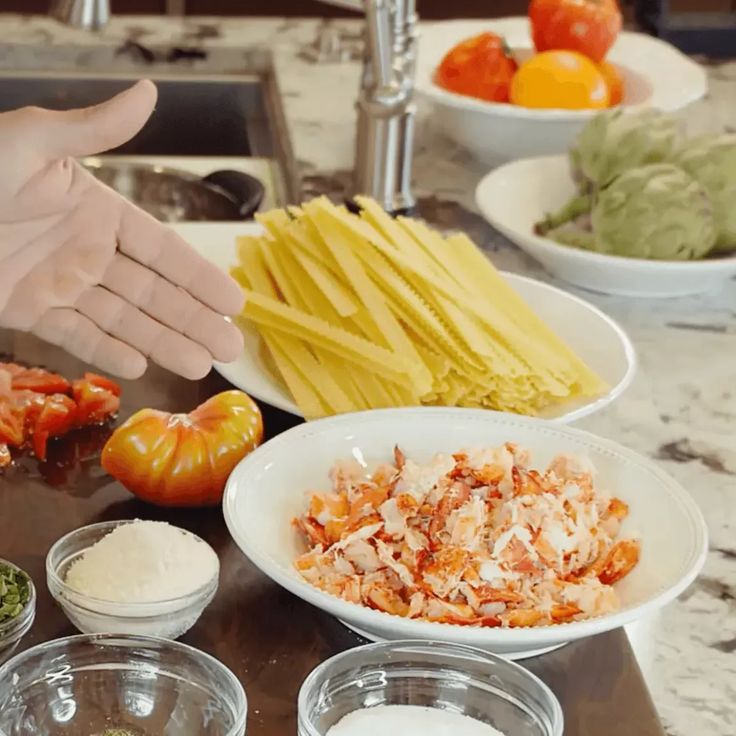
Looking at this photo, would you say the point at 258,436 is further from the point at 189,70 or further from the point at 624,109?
the point at 189,70

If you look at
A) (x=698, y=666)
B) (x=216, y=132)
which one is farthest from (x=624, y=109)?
(x=698, y=666)

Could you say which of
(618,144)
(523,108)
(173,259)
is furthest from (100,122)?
(523,108)

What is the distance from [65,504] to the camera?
3.99 ft

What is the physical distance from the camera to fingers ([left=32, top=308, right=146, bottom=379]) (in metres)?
1.23

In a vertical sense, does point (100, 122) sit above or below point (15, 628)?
above

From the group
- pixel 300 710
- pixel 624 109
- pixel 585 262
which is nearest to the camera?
pixel 300 710

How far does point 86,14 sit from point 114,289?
0.48 meters

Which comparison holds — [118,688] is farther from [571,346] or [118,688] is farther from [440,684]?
[571,346]

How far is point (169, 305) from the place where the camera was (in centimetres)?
124

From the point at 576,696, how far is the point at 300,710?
237mm

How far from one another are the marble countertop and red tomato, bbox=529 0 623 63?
238 mm

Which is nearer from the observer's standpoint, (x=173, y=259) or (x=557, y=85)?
(x=173, y=259)

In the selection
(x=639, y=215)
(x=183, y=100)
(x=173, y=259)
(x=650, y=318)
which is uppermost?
(x=173, y=259)

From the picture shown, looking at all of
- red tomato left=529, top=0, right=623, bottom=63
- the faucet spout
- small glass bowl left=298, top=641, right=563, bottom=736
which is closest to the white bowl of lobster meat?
small glass bowl left=298, top=641, right=563, bottom=736
